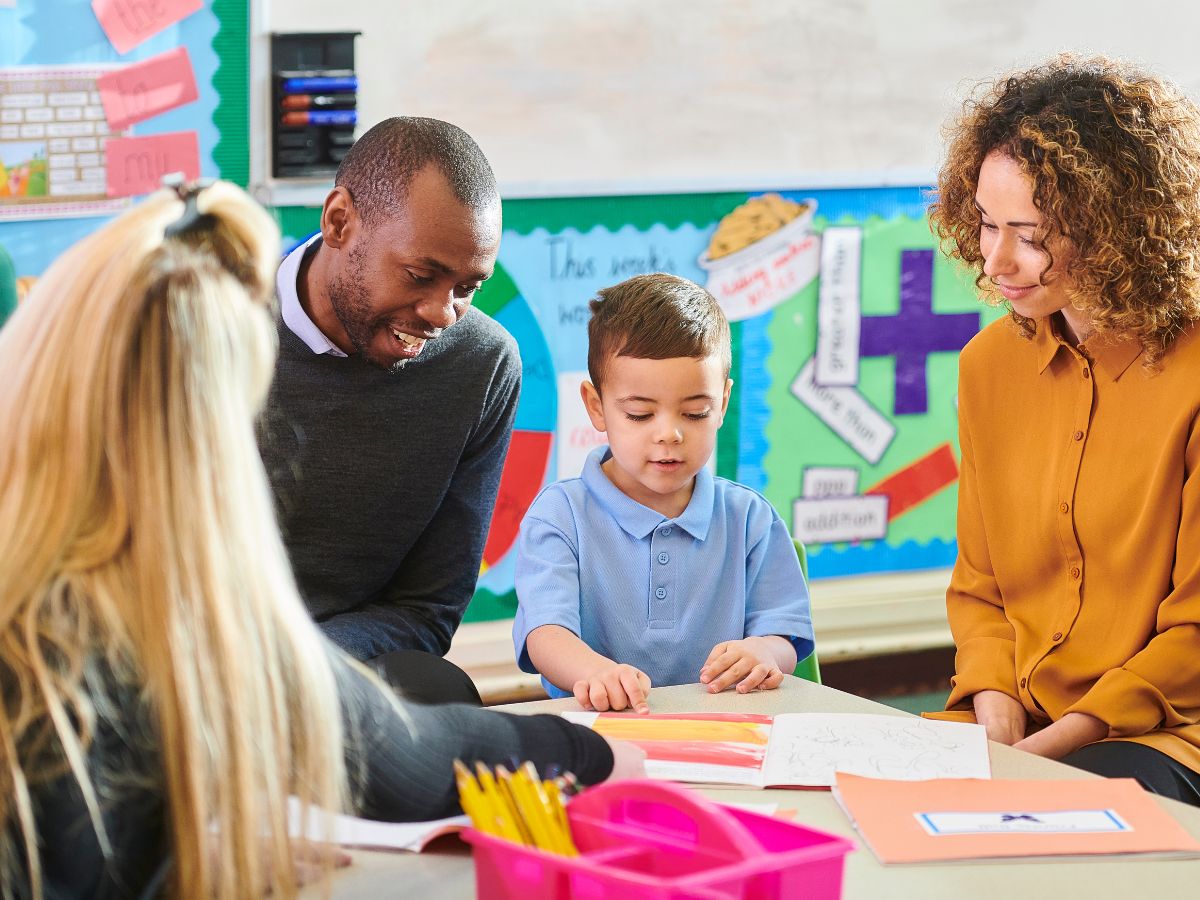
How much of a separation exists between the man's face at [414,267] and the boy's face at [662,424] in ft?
0.75

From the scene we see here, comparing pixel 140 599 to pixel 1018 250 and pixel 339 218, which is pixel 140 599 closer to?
pixel 339 218

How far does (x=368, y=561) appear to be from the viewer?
5.93 ft

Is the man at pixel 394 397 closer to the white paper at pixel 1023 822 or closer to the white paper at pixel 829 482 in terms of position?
the white paper at pixel 1023 822

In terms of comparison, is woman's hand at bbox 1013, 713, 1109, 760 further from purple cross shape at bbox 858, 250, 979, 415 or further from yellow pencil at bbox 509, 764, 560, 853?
purple cross shape at bbox 858, 250, 979, 415

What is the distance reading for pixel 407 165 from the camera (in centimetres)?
167

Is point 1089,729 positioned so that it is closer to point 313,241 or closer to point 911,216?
point 313,241

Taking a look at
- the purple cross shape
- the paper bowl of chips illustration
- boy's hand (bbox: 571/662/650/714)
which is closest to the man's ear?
boy's hand (bbox: 571/662/650/714)

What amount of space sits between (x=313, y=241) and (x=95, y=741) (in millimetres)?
1207

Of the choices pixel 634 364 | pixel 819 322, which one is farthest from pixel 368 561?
pixel 819 322

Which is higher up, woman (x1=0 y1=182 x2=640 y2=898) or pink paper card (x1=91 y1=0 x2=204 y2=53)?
pink paper card (x1=91 y1=0 x2=204 y2=53)

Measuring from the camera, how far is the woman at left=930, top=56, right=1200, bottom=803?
1.56 m

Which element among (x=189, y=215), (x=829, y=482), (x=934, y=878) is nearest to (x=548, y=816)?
(x=934, y=878)

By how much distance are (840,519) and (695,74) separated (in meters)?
1.07

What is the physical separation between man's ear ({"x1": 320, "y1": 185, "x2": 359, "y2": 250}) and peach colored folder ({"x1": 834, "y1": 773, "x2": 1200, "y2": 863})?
945 millimetres
